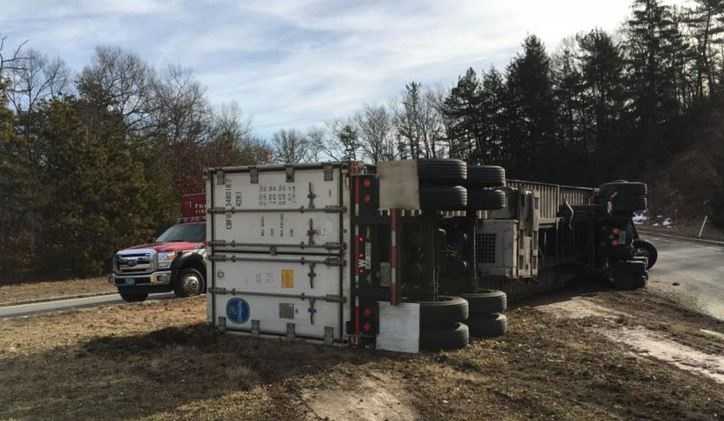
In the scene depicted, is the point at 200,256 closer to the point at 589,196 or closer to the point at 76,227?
the point at 589,196

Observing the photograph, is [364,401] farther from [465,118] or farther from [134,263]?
[465,118]

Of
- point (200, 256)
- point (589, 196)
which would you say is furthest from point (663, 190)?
point (200, 256)

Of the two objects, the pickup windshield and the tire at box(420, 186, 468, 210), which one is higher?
the tire at box(420, 186, 468, 210)

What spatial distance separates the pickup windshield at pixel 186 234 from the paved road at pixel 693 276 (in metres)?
10.8

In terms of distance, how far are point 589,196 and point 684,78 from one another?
47.8 m

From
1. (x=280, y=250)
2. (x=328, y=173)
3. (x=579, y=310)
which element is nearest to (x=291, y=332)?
(x=280, y=250)

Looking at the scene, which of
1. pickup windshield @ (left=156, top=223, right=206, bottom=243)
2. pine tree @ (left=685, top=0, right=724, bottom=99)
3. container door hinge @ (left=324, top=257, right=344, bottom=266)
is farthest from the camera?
pine tree @ (left=685, top=0, right=724, bottom=99)

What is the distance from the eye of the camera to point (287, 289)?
812 cm

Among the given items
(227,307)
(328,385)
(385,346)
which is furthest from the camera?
(227,307)

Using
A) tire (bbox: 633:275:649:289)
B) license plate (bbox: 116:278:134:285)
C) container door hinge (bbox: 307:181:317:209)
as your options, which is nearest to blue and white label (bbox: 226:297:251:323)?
container door hinge (bbox: 307:181:317:209)

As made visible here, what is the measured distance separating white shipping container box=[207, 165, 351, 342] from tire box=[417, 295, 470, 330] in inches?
38.1

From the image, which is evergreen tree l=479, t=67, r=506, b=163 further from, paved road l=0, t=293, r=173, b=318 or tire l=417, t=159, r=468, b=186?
tire l=417, t=159, r=468, b=186

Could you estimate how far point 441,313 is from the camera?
7.40 m

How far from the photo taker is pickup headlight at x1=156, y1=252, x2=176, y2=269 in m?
13.9
